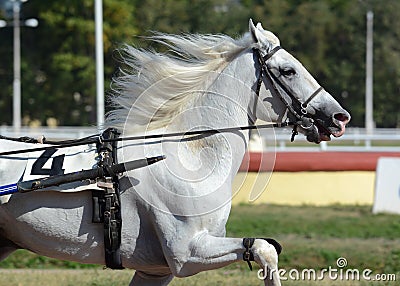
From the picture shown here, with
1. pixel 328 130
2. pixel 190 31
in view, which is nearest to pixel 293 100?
pixel 328 130

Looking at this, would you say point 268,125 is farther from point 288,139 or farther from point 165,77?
point 288,139

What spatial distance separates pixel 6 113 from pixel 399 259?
128 ft

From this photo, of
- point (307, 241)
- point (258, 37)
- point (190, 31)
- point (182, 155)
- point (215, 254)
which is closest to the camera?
point (215, 254)

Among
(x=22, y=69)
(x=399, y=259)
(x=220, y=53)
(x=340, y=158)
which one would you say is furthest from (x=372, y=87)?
(x=220, y=53)

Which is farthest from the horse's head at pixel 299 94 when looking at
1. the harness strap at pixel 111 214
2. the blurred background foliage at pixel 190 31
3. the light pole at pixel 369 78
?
the light pole at pixel 369 78

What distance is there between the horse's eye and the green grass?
2.87 metres

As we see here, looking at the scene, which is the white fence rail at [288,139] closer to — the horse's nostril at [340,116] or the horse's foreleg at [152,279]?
the horse's nostril at [340,116]

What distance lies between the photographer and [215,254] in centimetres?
666

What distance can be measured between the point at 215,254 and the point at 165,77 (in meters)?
1.46

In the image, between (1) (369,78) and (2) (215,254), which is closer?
(2) (215,254)

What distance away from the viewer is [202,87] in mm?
7184

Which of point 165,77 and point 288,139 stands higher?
point 165,77

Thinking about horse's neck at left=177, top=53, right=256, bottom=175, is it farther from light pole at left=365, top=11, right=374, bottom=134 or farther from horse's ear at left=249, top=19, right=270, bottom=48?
light pole at left=365, top=11, right=374, bottom=134

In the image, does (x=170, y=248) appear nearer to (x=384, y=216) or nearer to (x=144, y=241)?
(x=144, y=241)
